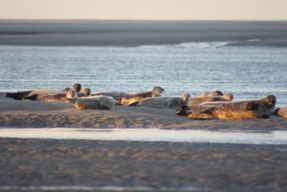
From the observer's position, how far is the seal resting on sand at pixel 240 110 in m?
13.0

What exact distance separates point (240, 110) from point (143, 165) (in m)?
5.03

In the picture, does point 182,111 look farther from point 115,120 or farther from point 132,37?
point 132,37

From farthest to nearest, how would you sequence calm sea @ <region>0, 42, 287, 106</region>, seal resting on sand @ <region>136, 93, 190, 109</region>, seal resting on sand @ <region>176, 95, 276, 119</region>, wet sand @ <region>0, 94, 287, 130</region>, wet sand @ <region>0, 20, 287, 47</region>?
wet sand @ <region>0, 20, 287, 47</region>, calm sea @ <region>0, 42, 287, 106</region>, seal resting on sand @ <region>136, 93, 190, 109</region>, seal resting on sand @ <region>176, 95, 276, 119</region>, wet sand @ <region>0, 94, 287, 130</region>

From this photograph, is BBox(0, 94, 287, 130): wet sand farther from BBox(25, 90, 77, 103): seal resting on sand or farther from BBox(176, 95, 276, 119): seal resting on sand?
BBox(25, 90, 77, 103): seal resting on sand

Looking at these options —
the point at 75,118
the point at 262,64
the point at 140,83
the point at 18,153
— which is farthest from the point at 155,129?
the point at 262,64

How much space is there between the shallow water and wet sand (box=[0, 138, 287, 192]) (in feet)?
1.64

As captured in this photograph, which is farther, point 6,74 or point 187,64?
point 187,64

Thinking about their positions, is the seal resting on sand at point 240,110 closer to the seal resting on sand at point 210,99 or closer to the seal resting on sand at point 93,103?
the seal resting on sand at point 93,103

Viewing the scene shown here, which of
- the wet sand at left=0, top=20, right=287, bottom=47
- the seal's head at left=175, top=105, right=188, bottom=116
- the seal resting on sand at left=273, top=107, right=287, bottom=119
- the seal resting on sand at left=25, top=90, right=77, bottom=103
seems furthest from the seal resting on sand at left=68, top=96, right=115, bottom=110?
the wet sand at left=0, top=20, right=287, bottom=47

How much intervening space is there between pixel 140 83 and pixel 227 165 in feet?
53.0

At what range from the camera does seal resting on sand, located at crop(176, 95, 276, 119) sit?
42.6 feet

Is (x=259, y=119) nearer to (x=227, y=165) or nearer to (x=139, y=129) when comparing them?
(x=139, y=129)

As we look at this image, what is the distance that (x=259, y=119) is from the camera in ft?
42.2

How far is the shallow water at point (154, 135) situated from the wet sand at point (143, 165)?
501mm
